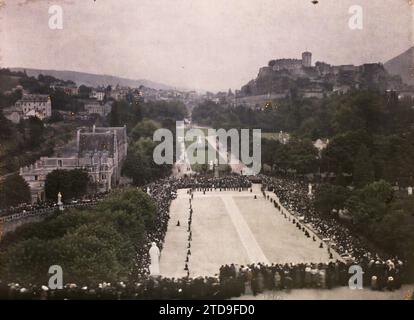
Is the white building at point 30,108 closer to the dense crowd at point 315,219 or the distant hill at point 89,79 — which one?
the distant hill at point 89,79

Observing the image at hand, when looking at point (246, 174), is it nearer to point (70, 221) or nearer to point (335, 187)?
point (335, 187)

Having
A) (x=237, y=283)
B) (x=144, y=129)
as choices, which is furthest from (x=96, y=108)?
(x=237, y=283)

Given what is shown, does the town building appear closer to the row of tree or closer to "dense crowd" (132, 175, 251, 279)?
the row of tree

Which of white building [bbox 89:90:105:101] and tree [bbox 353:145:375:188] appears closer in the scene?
white building [bbox 89:90:105:101]

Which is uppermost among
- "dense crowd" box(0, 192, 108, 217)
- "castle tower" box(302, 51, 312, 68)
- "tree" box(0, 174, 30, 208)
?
"castle tower" box(302, 51, 312, 68)

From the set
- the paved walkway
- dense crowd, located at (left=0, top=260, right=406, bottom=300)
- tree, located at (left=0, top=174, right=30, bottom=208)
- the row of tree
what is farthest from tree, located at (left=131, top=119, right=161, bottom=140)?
dense crowd, located at (left=0, top=260, right=406, bottom=300)

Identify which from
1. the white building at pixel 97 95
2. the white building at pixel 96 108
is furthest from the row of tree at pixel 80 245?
the white building at pixel 96 108
